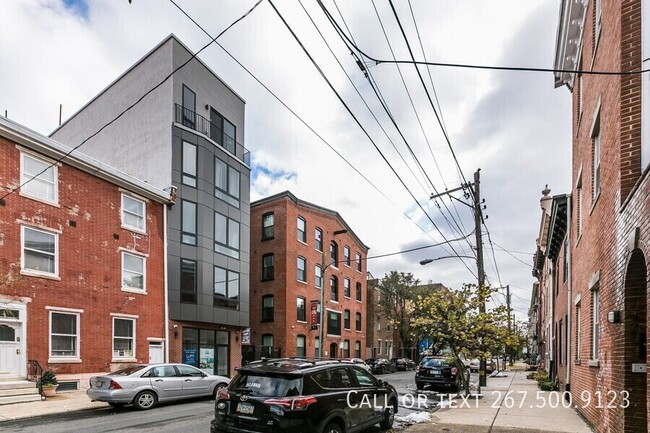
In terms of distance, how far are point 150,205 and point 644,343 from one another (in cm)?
1986

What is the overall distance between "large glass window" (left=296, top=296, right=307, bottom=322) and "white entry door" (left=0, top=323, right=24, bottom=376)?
19244 mm

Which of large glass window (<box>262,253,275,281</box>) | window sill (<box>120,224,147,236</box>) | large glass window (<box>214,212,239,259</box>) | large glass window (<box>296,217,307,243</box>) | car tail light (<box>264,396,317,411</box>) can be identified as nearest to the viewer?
car tail light (<box>264,396,317,411</box>)

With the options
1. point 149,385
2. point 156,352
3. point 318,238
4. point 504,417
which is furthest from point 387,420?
point 318,238

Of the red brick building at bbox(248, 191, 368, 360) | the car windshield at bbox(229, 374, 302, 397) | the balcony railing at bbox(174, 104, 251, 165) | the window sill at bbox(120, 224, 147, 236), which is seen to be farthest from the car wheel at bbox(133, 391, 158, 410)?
the red brick building at bbox(248, 191, 368, 360)

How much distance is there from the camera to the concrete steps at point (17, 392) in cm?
1349

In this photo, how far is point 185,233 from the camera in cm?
2291

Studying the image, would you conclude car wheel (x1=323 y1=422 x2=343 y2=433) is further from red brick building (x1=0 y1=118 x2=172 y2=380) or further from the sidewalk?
red brick building (x1=0 y1=118 x2=172 y2=380)

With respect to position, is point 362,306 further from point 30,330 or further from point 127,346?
point 30,330

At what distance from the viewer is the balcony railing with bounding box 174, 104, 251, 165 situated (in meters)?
23.4

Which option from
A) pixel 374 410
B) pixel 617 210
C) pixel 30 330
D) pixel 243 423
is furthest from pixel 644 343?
pixel 30 330

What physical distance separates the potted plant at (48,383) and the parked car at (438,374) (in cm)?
1343

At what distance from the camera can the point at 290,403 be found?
6.77 metres

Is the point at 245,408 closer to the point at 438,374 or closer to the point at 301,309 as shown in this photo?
the point at 438,374

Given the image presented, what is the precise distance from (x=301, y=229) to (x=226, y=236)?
9.42 meters
